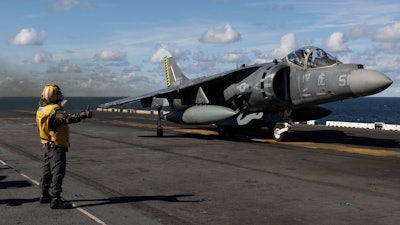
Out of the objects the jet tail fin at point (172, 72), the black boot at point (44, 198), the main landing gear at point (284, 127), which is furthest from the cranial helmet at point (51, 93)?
the jet tail fin at point (172, 72)

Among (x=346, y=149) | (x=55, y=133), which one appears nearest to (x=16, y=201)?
(x=55, y=133)

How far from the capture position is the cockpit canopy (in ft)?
59.0

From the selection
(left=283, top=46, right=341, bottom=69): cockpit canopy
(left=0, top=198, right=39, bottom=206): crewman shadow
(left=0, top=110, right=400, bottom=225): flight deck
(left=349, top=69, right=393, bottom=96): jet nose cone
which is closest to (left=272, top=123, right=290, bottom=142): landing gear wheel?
(left=0, top=110, right=400, bottom=225): flight deck

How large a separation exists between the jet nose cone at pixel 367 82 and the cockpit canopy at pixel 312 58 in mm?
1763

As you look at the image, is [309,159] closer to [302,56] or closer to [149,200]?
[302,56]

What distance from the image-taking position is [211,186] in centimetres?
991

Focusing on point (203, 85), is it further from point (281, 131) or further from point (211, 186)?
point (211, 186)

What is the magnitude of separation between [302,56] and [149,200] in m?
12.3

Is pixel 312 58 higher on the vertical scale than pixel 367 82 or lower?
higher

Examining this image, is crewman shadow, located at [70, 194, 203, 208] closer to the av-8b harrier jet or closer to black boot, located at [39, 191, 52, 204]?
black boot, located at [39, 191, 52, 204]

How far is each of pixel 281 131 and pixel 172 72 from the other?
1178 cm

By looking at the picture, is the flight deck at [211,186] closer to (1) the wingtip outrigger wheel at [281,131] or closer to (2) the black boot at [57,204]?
(2) the black boot at [57,204]

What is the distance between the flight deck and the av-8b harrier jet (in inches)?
93.7

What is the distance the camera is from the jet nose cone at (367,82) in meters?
15.1
